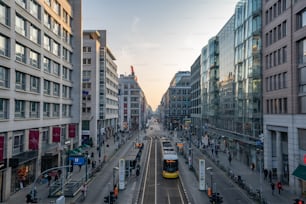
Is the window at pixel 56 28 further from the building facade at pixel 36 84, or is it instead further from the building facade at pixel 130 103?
the building facade at pixel 130 103

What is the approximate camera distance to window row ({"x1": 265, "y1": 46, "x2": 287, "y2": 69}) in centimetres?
3909

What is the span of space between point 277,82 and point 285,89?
2938mm

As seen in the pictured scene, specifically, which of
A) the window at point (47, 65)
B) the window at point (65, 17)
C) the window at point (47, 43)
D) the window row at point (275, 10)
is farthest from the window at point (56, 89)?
the window row at point (275, 10)

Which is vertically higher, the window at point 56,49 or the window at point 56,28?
the window at point 56,28

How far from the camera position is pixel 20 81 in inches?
1447

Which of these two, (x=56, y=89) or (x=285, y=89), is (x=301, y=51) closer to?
(x=285, y=89)

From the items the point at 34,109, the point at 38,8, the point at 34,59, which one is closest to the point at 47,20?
the point at 38,8

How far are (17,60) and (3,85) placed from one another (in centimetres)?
451

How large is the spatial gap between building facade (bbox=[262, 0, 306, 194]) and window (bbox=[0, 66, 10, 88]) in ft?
112


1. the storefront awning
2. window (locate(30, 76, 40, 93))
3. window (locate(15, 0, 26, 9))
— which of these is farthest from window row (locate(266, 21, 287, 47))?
window (locate(30, 76, 40, 93))

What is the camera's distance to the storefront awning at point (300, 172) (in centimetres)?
3151

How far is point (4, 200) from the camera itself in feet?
103

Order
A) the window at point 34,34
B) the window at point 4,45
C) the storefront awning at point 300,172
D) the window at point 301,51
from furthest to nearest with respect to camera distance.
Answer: the window at point 34,34, the window at point 301,51, the window at point 4,45, the storefront awning at point 300,172

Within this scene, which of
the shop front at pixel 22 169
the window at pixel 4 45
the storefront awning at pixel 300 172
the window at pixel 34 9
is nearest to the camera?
the storefront awning at pixel 300 172
